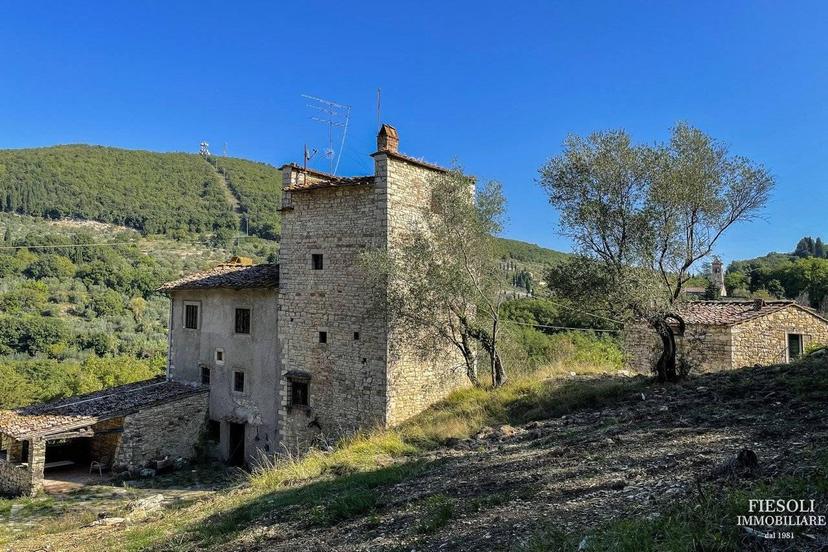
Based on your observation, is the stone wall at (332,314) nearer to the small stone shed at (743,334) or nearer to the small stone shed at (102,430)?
the small stone shed at (102,430)

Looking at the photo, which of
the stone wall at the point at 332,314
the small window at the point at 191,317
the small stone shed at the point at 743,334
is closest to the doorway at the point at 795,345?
the small stone shed at the point at 743,334

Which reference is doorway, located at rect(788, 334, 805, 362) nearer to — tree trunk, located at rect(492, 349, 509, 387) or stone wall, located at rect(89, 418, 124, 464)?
tree trunk, located at rect(492, 349, 509, 387)

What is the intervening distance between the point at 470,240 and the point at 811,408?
889 cm

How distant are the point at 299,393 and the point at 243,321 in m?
4.04

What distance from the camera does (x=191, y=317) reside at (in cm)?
2042

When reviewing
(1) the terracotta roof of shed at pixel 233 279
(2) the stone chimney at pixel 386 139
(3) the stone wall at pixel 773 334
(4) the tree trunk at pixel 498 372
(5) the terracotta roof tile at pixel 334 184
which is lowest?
(4) the tree trunk at pixel 498 372

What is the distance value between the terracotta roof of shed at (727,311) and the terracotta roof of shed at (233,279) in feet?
47.3

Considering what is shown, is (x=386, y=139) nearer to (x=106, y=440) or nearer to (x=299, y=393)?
(x=299, y=393)

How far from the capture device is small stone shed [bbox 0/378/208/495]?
1573 cm

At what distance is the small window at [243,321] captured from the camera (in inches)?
723

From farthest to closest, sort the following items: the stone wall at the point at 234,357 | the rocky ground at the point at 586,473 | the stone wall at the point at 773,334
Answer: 1. the stone wall at the point at 773,334
2. the stone wall at the point at 234,357
3. the rocky ground at the point at 586,473

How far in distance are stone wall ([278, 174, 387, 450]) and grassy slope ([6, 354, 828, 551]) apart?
176 cm

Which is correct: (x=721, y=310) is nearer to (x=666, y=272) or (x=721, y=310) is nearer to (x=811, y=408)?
(x=666, y=272)

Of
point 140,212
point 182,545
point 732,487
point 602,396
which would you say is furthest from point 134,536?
point 140,212
